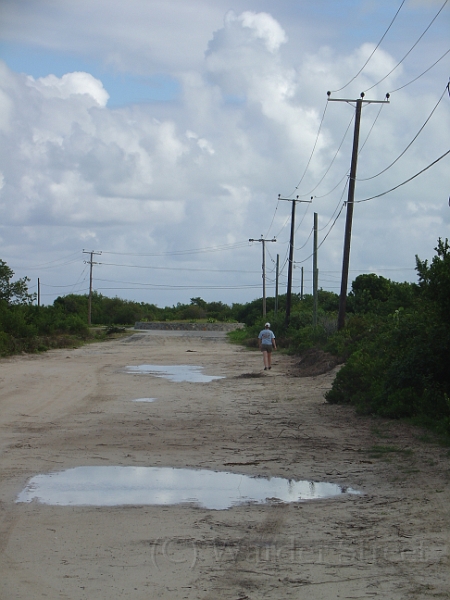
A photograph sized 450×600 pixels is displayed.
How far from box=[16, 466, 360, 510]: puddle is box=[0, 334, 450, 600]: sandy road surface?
0.27 m

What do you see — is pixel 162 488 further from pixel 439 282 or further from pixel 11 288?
pixel 11 288

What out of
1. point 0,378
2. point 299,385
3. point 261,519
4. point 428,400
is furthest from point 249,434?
point 0,378

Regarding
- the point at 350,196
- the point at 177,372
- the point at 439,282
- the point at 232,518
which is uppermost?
the point at 350,196

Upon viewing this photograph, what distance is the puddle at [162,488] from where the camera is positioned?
8406 mm

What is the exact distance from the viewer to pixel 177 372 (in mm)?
29312

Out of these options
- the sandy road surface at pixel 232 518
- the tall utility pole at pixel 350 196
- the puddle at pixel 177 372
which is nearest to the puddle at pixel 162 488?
the sandy road surface at pixel 232 518

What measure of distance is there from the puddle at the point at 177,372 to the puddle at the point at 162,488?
15048mm

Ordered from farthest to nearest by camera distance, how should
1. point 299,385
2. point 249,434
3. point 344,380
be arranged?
1. point 299,385
2. point 344,380
3. point 249,434

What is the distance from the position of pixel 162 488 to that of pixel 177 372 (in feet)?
66.7

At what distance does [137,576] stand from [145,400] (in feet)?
42.9

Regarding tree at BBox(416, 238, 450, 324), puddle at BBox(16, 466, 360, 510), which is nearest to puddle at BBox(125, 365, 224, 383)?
tree at BBox(416, 238, 450, 324)

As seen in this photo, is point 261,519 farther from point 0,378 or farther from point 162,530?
point 0,378

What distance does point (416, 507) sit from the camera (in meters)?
7.97

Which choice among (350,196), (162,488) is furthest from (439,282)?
(350,196)
